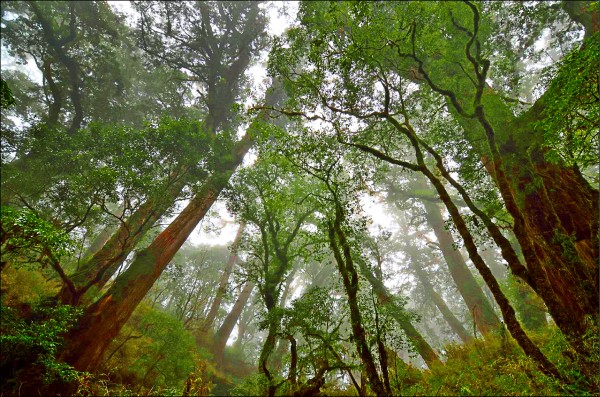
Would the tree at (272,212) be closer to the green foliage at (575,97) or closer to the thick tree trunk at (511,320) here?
the thick tree trunk at (511,320)

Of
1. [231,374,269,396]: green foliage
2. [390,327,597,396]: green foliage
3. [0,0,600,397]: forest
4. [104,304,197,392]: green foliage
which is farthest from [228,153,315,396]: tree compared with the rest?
[390,327,597,396]: green foliage

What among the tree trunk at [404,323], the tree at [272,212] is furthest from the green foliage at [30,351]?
the tree trunk at [404,323]

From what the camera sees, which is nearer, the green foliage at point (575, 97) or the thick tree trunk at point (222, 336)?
the green foliage at point (575, 97)

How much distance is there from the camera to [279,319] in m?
7.46

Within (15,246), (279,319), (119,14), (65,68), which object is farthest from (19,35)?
(279,319)

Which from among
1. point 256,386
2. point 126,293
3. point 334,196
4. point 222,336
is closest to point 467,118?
point 334,196

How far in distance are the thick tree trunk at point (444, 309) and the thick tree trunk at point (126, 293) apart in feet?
48.6

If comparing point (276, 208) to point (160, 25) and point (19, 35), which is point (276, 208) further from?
point (19, 35)

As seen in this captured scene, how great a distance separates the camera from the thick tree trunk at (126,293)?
7.43 m

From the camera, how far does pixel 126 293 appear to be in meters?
8.92

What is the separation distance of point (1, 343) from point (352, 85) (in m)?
9.44

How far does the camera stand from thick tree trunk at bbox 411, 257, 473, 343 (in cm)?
1840

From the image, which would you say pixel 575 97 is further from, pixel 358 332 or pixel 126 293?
pixel 126 293

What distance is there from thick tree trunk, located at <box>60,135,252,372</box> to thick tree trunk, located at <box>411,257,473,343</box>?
1482 cm
